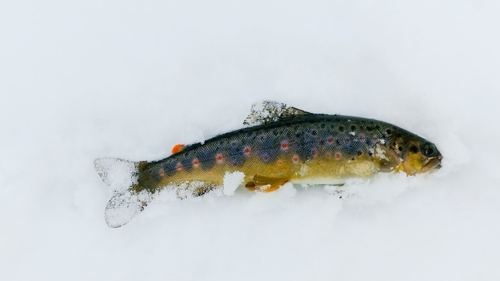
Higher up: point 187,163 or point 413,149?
point 187,163

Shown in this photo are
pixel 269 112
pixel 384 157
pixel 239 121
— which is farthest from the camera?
pixel 239 121

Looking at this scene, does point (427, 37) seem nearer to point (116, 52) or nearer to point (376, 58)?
point (376, 58)

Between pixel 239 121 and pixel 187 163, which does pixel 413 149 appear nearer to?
pixel 239 121

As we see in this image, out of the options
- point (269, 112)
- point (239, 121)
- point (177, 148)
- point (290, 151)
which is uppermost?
point (239, 121)

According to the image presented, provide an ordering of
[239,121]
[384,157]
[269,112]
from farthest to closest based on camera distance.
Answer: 1. [239,121]
2. [269,112]
3. [384,157]

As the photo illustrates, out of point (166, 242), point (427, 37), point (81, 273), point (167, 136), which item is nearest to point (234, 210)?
point (166, 242)

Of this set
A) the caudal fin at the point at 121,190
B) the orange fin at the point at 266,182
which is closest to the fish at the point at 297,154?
the orange fin at the point at 266,182

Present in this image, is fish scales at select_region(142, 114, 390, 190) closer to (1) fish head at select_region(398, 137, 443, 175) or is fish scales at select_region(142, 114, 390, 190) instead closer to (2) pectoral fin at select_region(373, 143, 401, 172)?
(2) pectoral fin at select_region(373, 143, 401, 172)

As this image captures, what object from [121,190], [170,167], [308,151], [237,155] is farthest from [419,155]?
[121,190]
